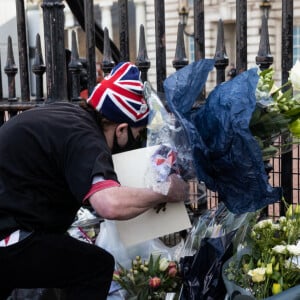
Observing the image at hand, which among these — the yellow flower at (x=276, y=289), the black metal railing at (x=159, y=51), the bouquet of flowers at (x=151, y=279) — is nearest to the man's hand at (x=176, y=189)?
the bouquet of flowers at (x=151, y=279)

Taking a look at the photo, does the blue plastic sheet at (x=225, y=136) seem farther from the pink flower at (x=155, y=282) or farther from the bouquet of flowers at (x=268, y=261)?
the pink flower at (x=155, y=282)

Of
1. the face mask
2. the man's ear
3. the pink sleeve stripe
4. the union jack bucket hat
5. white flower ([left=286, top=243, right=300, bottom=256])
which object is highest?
the union jack bucket hat

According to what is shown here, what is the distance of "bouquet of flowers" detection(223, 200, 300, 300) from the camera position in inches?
93.5

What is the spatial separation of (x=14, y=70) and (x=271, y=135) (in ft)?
5.94

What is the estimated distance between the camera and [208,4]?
2491 centimetres

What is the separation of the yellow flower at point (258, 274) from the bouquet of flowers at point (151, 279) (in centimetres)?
59

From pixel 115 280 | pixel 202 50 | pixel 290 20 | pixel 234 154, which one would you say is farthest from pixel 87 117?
pixel 290 20

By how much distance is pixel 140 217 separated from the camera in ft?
8.94

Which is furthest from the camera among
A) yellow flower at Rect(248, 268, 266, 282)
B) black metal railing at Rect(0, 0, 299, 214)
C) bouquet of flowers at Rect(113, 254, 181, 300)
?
black metal railing at Rect(0, 0, 299, 214)

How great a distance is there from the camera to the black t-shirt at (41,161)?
2471 millimetres

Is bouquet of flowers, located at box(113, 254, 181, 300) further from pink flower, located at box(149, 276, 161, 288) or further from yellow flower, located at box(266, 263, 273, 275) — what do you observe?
yellow flower, located at box(266, 263, 273, 275)

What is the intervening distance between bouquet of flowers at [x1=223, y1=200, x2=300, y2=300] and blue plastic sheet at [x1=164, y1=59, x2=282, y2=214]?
184 millimetres

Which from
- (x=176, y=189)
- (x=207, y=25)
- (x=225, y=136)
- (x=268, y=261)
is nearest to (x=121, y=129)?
(x=176, y=189)

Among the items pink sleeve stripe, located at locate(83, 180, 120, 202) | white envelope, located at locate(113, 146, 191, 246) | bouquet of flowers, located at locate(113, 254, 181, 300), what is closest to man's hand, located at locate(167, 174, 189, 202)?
white envelope, located at locate(113, 146, 191, 246)
